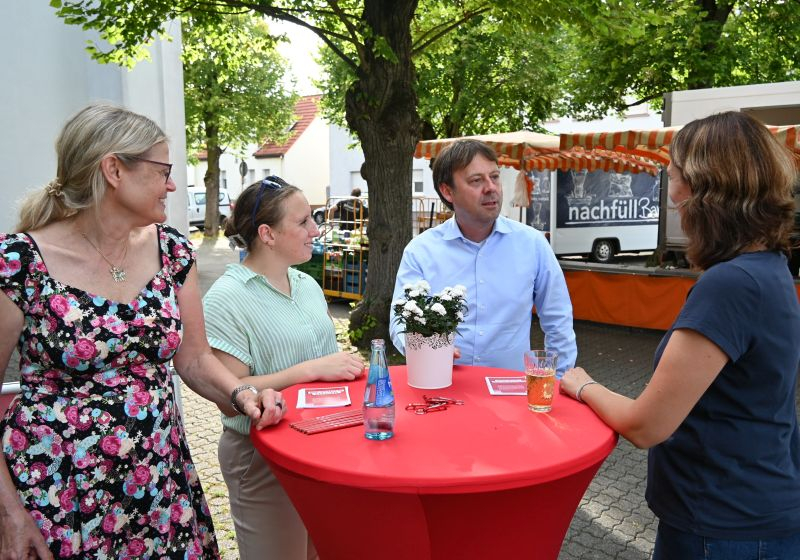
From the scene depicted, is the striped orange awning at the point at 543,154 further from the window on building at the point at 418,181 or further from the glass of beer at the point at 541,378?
the window on building at the point at 418,181

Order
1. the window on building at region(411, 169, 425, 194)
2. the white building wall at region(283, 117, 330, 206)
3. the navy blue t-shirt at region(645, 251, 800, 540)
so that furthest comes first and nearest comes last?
the white building wall at region(283, 117, 330, 206) < the window on building at region(411, 169, 425, 194) < the navy blue t-shirt at region(645, 251, 800, 540)

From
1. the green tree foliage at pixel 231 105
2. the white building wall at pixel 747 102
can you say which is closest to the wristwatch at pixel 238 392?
the white building wall at pixel 747 102

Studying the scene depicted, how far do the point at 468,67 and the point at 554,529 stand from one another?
711 inches

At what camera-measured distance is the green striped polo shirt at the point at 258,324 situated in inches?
90.3

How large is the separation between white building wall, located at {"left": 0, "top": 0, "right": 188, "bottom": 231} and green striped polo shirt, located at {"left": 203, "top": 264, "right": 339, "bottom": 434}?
2.25m

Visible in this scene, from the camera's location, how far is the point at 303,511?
1.86 meters

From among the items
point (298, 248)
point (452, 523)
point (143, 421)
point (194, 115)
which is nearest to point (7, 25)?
point (298, 248)

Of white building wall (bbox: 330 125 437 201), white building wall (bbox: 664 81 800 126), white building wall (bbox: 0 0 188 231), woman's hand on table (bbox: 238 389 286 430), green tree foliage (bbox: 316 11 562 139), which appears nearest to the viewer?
woman's hand on table (bbox: 238 389 286 430)

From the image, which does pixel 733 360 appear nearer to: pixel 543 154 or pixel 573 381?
pixel 573 381

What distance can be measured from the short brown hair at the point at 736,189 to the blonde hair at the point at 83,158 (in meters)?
1.51

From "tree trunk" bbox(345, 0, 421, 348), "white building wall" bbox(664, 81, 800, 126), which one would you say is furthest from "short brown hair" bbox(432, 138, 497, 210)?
"white building wall" bbox(664, 81, 800, 126)

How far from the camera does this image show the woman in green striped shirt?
232 centimetres

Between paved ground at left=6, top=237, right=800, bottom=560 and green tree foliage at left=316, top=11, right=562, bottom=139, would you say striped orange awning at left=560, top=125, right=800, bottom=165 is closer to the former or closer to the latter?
paved ground at left=6, top=237, right=800, bottom=560

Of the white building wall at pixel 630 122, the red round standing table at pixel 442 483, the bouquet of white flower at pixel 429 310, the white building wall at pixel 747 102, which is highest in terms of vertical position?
the white building wall at pixel 630 122
